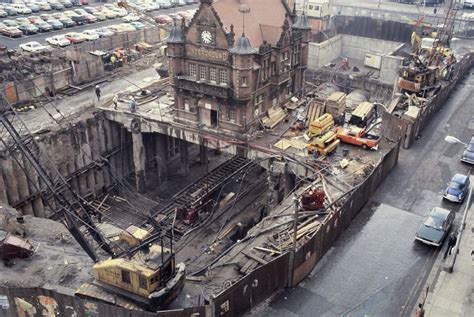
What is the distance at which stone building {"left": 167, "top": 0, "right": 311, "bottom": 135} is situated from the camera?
188 feet

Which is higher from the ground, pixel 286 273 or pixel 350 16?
pixel 350 16

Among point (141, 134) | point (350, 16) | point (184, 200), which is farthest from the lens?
point (350, 16)

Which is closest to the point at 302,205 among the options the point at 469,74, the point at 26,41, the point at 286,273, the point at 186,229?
the point at 286,273

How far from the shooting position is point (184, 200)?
59.7 m

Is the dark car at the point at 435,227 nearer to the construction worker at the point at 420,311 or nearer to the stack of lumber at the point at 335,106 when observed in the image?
the construction worker at the point at 420,311

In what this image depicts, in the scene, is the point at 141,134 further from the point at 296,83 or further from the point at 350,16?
the point at 350,16

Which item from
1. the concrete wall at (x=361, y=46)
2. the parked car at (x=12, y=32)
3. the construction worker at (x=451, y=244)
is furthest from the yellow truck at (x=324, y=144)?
the parked car at (x=12, y=32)

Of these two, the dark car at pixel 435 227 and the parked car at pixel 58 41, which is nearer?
the dark car at pixel 435 227

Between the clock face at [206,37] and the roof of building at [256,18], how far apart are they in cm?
361

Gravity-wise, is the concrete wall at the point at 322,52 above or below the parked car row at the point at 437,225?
above

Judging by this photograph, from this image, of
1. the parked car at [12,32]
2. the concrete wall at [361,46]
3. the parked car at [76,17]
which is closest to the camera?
the parked car at [12,32]

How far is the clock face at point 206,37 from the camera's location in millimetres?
57938

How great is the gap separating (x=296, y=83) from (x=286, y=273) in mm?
36676

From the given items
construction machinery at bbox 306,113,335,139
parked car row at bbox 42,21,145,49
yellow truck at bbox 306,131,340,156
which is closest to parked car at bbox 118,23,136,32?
parked car row at bbox 42,21,145,49
